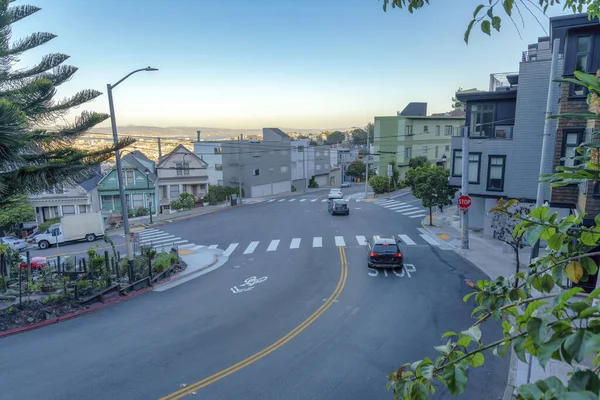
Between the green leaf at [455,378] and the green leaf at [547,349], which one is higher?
the green leaf at [547,349]

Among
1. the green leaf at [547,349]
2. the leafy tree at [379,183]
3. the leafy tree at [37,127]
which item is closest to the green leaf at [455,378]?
the green leaf at [547,349]

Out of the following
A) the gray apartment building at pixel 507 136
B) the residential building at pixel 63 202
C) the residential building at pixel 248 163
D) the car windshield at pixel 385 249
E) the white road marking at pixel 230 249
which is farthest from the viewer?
the residential building at pixel 248 163

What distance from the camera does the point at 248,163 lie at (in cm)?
5359

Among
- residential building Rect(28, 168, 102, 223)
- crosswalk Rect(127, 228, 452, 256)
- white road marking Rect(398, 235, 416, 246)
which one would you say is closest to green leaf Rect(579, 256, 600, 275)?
crosswalk Rect(127, 228, 452, 256)

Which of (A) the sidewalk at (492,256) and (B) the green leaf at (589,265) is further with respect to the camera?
(A) the sidewalk at (492,256)

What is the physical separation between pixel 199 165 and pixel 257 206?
874 cm

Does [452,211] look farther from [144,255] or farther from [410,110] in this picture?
[410,110]

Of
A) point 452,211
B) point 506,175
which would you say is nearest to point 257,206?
point 452,211

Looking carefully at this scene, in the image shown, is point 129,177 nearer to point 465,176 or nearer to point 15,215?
point 15,215

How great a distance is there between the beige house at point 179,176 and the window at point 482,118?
3063cm

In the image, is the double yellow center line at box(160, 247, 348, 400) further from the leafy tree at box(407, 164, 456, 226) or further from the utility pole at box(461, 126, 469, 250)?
the leafy tree at box(407, 164, 456, 226)

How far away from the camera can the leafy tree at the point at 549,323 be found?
169 centimetres

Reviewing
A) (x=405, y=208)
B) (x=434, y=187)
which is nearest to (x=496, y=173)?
(x=434, y=187)

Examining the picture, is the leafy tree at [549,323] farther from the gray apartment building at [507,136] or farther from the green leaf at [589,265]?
the gray apartment building at [507,136]
